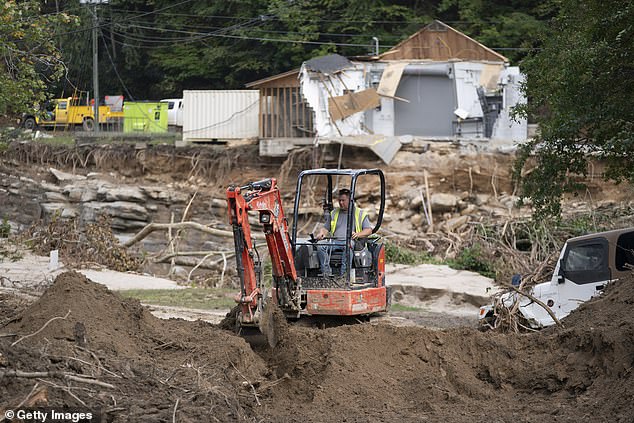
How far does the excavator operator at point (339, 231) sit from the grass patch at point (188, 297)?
6093mm

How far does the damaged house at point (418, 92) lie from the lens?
3416 centimetres

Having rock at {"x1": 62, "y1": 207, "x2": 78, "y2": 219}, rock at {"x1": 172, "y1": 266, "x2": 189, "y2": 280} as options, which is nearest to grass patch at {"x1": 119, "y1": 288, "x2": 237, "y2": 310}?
rock at {"x1": 172, "y1": 266, "x2": 189, "y2": 280}

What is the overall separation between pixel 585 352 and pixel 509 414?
148 centimetres

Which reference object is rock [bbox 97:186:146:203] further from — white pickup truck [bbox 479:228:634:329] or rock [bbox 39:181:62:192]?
white pickup truck [bbox 479:228:634:329]

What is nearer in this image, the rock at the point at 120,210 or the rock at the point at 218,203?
the rock at the point at 120,210

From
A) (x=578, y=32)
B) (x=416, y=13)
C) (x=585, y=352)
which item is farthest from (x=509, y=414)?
(x=416, y=13)

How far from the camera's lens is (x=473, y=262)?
24.0 m

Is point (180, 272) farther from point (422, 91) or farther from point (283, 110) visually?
point (422, 91)

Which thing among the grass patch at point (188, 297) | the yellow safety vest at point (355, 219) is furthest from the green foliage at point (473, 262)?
the yellow safety vest at point (355, 219)

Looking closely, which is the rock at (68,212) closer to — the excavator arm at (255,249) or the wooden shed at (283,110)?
the wooden shed at (283,110)

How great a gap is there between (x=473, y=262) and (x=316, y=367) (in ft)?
46.2

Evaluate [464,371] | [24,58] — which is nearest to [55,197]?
[24,58]

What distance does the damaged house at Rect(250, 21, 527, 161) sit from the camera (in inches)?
1345

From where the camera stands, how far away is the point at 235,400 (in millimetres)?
8531
